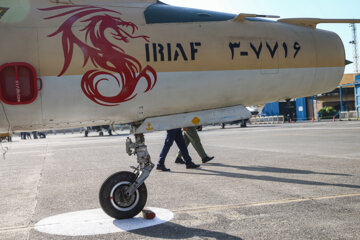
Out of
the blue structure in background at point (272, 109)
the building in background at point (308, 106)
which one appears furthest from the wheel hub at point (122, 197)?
the blue structure in background at point (272, 109)

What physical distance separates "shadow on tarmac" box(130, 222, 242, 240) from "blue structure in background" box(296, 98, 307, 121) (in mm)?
60847

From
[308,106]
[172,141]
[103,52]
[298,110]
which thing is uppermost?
[103,52]

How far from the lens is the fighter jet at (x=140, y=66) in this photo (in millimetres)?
4016

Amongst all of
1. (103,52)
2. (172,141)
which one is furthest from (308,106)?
(103,52)

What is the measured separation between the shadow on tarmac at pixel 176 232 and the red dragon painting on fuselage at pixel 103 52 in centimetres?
149

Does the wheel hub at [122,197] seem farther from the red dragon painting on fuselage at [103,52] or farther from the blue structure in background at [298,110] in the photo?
the blue structure in background at [298,110]

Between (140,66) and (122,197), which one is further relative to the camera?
(122,197)

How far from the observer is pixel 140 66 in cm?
419

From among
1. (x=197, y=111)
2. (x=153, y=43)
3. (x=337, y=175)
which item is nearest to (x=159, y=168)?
(x=337, y=175)

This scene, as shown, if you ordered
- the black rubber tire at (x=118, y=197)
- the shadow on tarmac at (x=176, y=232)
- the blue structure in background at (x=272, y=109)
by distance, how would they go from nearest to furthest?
1. the shadow on tarmac at (x=176, y=232)
2. the black rubber tire at (x=118, y=197)
3. the blue structure in background at (x=272, y=109)

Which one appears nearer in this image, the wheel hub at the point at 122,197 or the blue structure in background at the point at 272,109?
the wheel hub at the point at 122,197

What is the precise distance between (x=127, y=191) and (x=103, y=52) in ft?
5.60

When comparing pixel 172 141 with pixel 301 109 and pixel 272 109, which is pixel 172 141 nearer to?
pixel 301 109

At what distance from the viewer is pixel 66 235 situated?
161 inches
